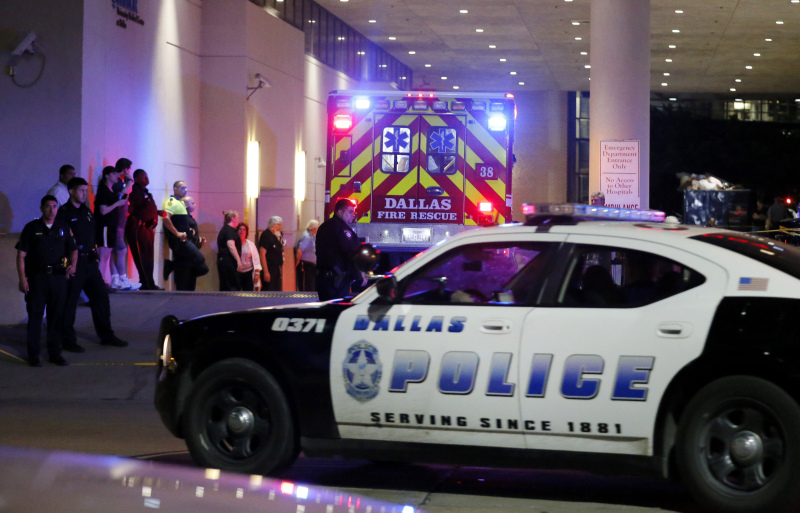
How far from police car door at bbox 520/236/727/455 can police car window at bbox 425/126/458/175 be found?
903 centimetres

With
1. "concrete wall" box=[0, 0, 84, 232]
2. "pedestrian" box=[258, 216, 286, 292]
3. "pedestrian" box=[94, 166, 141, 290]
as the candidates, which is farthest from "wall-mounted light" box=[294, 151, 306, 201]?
"concrete wall" box=[0, 0, 84, 232]

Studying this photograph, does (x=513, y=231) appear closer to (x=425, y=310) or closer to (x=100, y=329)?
(x=425, y=310)

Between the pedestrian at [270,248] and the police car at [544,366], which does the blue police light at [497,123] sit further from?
the police car at [544,366]

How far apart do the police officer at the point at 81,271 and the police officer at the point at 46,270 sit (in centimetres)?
22

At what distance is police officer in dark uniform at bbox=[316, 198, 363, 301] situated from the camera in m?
11.6

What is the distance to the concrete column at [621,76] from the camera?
52.7ft

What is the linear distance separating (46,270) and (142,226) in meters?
5.42

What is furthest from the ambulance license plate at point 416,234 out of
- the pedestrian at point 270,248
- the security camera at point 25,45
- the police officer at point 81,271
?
the security camera at point 25,45

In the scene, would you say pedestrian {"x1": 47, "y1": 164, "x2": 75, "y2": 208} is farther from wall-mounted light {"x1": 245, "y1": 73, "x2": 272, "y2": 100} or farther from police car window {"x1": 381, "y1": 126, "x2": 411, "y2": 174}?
wall-mounted light {"x1": 245, "y1": 73, "x2": 272, "y2": 100}

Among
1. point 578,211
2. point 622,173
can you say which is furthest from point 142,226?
point 578,211

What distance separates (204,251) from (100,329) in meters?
9.52

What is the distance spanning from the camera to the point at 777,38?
1299 inches

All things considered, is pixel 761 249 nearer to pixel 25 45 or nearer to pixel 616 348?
pixel 616 348

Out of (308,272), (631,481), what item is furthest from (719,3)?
(631,481)
